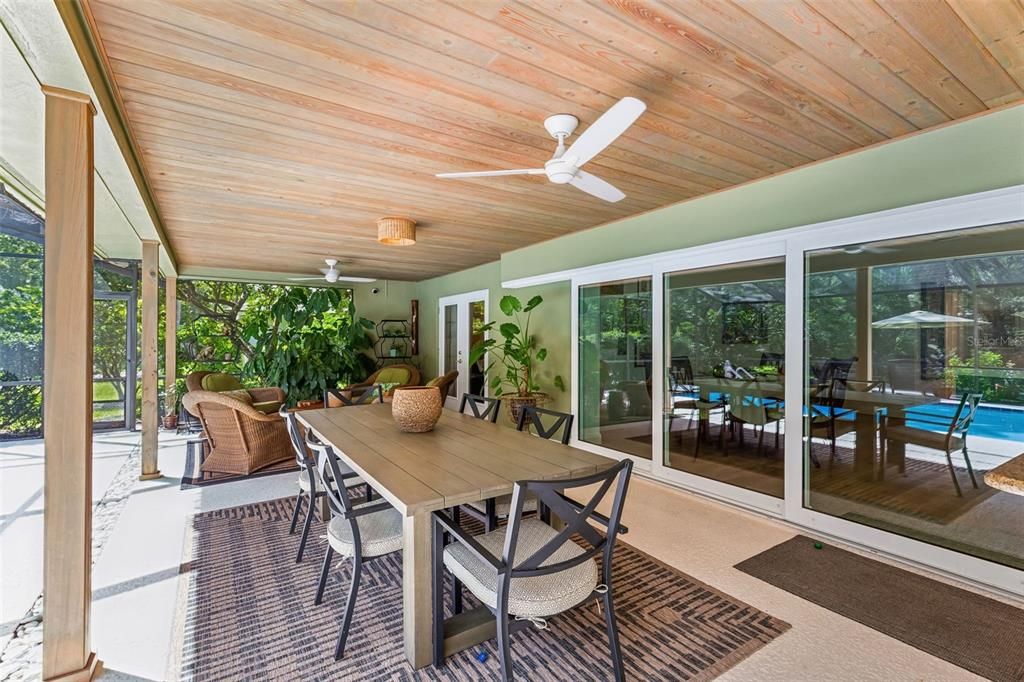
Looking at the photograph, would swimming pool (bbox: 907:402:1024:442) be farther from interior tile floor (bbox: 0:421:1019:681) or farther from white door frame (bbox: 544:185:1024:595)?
interior tile floor (bbox: 0:421:1019:681)

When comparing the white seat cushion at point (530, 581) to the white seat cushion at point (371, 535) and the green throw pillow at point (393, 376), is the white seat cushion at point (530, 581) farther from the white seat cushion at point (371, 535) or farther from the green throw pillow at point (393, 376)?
the green throw pillow at point (393, 376)

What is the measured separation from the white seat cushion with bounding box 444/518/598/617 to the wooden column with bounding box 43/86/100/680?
1.42 metres

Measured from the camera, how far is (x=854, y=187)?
9.41 ft

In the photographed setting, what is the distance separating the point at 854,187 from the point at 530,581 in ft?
9.98

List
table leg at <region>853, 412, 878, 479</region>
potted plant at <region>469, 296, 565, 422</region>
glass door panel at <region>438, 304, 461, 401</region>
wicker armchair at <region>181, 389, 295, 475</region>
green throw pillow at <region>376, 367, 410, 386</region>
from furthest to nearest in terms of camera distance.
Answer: glass door panel at <region>438, 304, 461, 401</region> → green throw pillow at <region>376, 367, 410, 386</region> → potted plant at <region>469, 296, 565, 422</region> → wicker armchair at <region>181, 389, 295, 475</region> → table leg at <region>853, 412, 878, 479</region>

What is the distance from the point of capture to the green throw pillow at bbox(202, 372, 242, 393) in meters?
5.44

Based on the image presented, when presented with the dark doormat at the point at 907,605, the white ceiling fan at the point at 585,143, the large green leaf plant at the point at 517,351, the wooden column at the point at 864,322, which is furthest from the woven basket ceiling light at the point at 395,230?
the dark doormat at the point at 907,605

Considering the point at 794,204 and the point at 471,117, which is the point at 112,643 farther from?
the point at 794,204

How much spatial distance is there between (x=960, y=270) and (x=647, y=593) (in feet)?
8.04

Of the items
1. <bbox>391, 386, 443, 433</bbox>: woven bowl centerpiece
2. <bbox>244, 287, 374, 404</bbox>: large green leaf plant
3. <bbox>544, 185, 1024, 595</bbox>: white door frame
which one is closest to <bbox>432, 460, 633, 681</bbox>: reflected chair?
<bbox>391, 386, 443, 433</bbox>: woven bowl centerpiece

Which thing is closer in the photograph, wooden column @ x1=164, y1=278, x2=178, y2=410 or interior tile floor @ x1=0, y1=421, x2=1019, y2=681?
interior tile floor @ x1=0, y1=421, x2=1019, y2=681

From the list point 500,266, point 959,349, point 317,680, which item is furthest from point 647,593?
point 500,266

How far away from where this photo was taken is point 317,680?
1.77m

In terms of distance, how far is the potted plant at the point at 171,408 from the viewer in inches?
248
